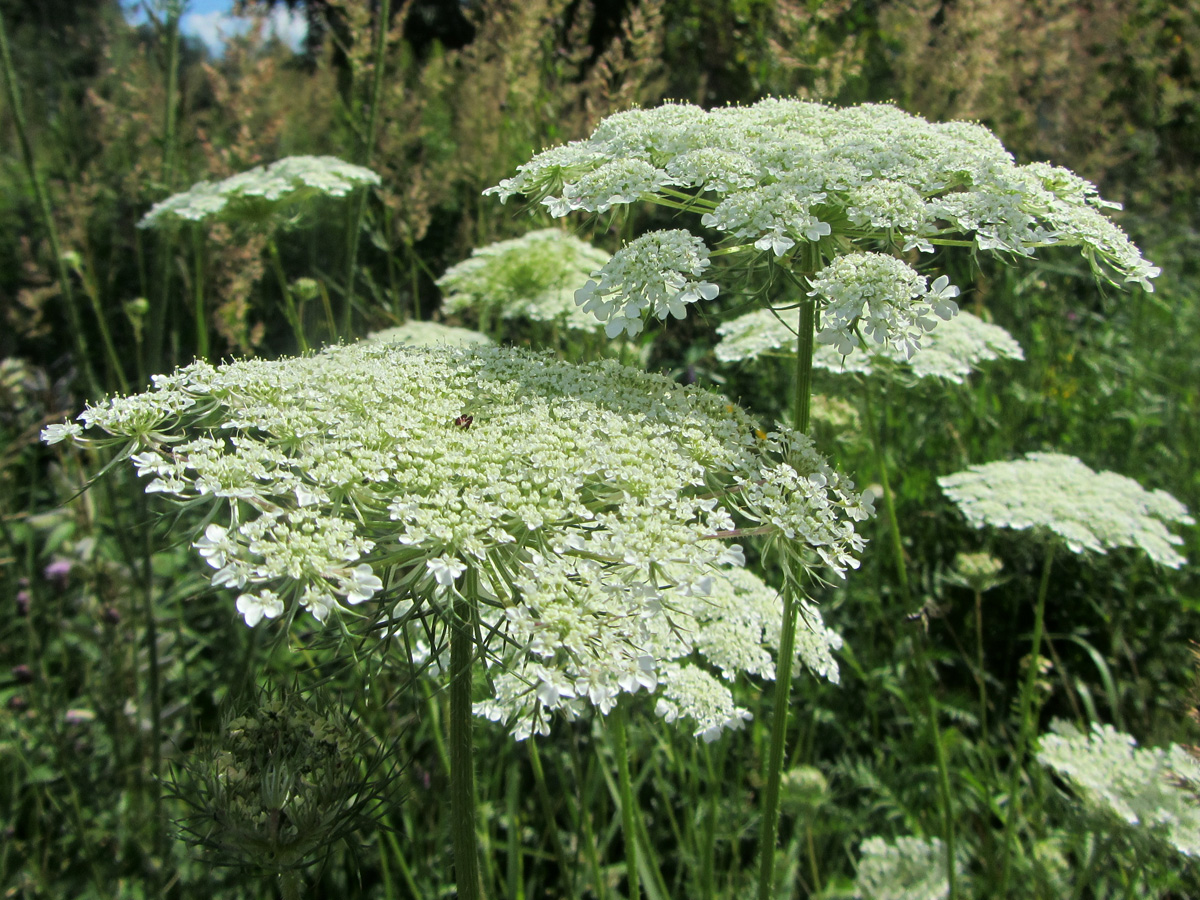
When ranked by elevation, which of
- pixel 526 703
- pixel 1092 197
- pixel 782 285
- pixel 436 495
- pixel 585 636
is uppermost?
pixel 1092 197

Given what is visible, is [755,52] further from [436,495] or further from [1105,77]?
[436,495]

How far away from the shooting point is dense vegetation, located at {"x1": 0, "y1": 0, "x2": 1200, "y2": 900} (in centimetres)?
250

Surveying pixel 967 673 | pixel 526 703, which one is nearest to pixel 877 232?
pixel 526 703

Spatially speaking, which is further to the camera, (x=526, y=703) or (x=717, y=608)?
(x=717, y=608)

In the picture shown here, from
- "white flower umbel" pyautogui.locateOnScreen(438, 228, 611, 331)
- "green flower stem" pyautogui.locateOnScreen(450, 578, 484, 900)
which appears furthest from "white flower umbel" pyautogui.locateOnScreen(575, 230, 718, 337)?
"white flower umbel" pyautogui.locateOnScreen(438, 228, 611, 331)

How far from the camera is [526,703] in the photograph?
1.85m

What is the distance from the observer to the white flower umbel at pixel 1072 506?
2.85 metres

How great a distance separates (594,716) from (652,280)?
52.6 inches

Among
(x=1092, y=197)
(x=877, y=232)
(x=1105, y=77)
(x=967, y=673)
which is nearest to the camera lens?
(x=877, y=232)

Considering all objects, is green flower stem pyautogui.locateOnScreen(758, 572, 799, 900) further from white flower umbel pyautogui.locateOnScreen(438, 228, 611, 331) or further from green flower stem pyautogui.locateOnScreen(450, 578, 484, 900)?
white flower umbel pyautogui.locateOnScreen(438, 228, 611, 331)

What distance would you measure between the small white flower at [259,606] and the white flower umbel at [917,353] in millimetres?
Answer: 1986

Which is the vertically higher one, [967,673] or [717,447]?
[717,447]

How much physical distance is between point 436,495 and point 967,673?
3739 millimetres

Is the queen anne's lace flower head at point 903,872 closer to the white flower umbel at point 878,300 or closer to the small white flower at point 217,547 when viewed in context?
the white flower umbel at point 878,300
